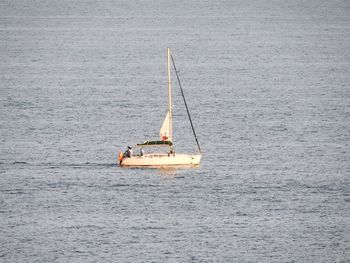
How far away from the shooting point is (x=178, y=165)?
97.6 metres

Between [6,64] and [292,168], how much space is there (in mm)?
88585

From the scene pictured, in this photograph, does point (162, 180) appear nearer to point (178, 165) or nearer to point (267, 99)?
point (178, 165)

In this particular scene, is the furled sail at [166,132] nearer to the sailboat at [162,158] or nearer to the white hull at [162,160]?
the sailboat at [162,158]

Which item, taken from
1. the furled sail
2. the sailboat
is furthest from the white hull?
the furled sail

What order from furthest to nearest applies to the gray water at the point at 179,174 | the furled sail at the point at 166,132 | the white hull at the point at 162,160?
the furled sail at the point at 166,132
the white hull at the point at 162,160
the gray water at the point at 179,174

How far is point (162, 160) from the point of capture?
318 feet

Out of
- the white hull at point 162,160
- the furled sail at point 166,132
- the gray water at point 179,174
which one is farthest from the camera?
the furled sail at point 166,132

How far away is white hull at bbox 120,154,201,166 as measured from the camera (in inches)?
3812

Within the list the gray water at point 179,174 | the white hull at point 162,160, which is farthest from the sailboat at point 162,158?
the gray water at point 179,174

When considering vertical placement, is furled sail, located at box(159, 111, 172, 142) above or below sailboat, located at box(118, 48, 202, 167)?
above

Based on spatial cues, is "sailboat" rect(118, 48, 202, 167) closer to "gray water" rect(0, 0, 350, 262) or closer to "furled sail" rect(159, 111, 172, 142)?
"furled sail" rect(159, 111, 172, 142)

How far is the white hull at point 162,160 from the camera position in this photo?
9681 cm

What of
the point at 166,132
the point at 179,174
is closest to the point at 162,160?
the point at 179,174

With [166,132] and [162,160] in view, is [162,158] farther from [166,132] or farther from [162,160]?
[166,132]
